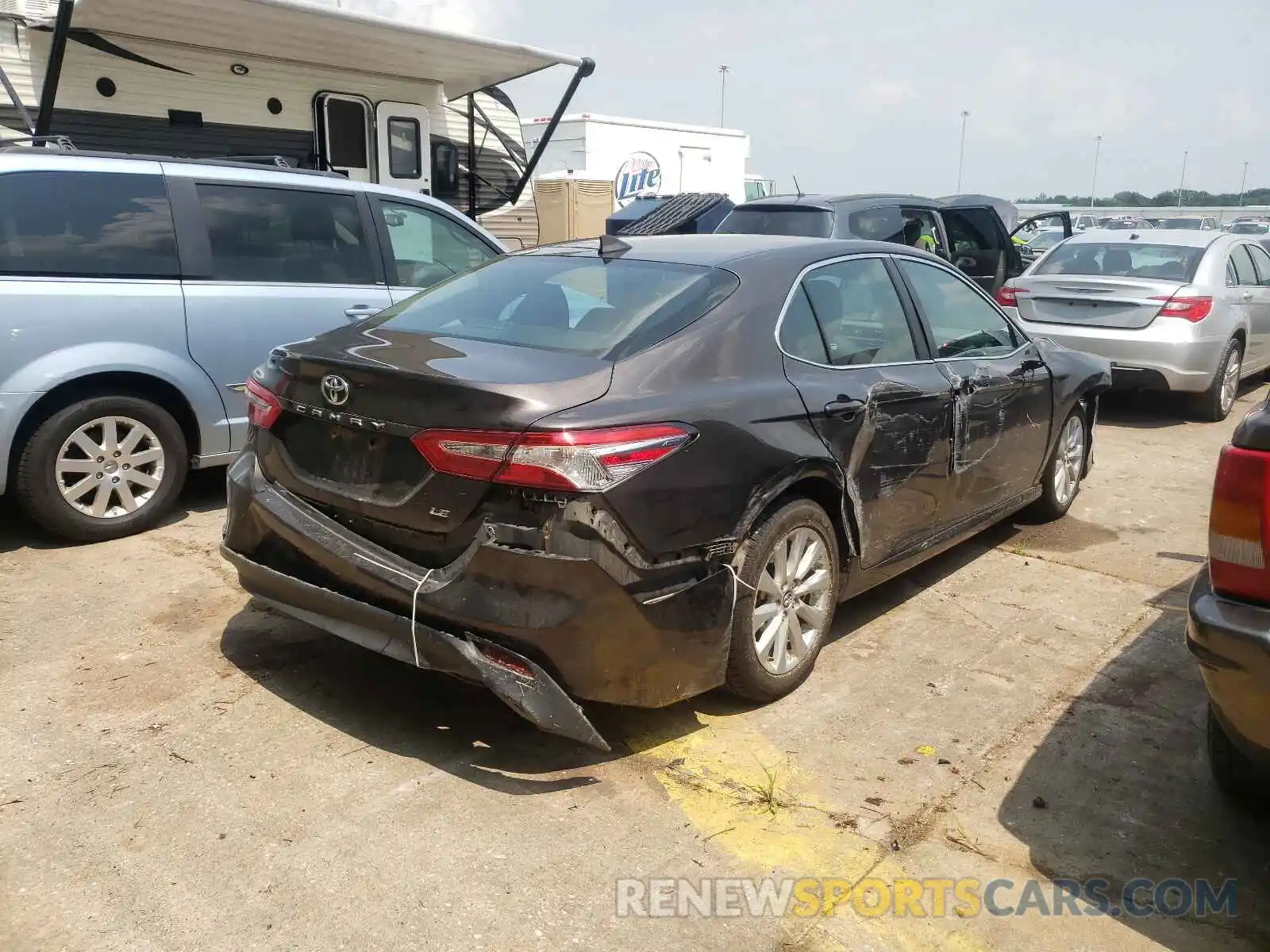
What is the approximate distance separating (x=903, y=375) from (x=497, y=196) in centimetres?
890

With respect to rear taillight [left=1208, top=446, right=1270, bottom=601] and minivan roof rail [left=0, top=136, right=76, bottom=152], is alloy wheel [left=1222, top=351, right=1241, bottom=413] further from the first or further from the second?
minivan roof rail [left=0, top=136, right=76, bottom=152]

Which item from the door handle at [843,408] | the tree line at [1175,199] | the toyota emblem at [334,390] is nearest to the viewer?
the toyota emblem at [334,390]

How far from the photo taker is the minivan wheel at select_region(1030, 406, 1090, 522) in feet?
18.8

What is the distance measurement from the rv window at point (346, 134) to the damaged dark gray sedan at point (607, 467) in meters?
7.16

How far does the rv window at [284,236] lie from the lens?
218 inches

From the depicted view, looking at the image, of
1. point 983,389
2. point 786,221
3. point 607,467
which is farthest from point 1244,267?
point 607,467

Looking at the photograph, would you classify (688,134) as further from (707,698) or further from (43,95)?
(707,698)

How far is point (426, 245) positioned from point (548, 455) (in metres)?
3.88

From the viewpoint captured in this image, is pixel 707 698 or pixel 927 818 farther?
pixel 707 698

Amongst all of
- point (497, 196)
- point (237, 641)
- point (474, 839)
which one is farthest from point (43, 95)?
point (474, 839)

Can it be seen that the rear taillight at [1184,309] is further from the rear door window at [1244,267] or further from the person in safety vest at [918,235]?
the person in safety vest at [918,235]

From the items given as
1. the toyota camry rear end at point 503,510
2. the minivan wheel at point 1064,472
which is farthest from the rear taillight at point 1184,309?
the toyota camry rear end at point 503,510

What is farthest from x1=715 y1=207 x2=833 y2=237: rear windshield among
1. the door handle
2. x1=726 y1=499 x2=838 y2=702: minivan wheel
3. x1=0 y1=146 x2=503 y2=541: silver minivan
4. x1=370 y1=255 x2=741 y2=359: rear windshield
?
x1=726 y1=499 x2=838 y2=702: minivan wheel

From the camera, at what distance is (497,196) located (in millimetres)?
12266
